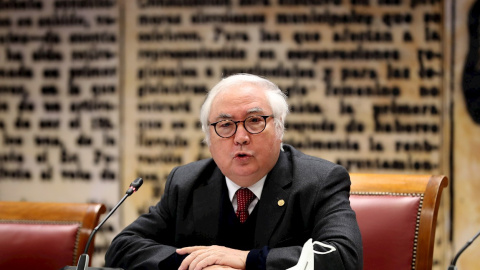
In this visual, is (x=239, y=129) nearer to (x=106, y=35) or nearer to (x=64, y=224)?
(x=64, y=224)

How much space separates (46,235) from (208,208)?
0.65 metres

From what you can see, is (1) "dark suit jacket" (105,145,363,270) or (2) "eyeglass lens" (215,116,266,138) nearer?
(1) "dark suit jacket" (105,145,363,270)

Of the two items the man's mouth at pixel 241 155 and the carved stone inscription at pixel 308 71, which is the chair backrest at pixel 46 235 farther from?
the carved stone inscription at pixel 308 71

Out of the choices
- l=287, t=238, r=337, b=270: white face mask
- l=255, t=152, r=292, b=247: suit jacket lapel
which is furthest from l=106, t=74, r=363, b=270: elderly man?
l=287, t=238, r=337, b=270: white face mask

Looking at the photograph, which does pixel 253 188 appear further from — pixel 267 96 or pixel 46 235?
pixel 46 235

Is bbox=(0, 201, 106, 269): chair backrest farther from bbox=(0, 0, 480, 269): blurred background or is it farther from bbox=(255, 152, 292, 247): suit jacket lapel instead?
bbox=(0, 0, 480, 269): blurred background

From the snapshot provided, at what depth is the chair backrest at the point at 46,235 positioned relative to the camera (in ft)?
6.57

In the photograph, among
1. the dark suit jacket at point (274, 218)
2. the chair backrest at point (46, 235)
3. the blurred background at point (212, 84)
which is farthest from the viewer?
the blurred background at point (212, 84)

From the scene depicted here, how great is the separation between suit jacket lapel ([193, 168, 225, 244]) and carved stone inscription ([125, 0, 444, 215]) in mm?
1461

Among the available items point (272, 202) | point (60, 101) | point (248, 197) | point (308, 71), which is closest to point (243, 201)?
point (248, 197)

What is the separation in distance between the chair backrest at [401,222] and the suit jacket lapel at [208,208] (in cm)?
54

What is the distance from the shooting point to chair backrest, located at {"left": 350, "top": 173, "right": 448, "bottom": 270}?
1.91 meters

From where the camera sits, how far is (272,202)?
184 centimetres

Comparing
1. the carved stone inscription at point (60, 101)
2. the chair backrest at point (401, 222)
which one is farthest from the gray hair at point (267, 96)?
the carved stone inscription at point (60, 101)
